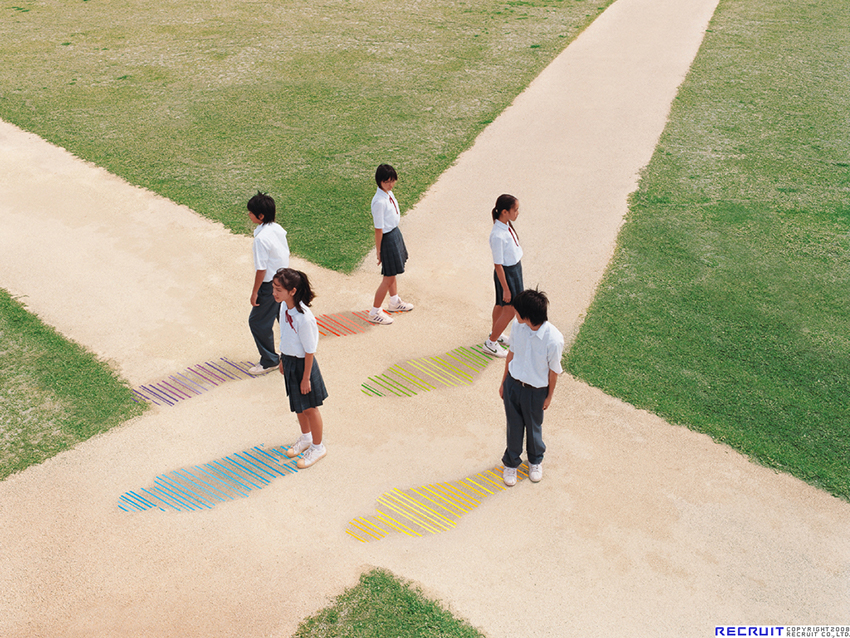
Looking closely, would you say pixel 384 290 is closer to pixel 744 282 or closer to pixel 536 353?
pixel 536 353

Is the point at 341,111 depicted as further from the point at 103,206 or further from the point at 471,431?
the point at 471,431

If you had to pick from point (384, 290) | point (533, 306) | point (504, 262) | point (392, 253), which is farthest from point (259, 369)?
point (533, 306)

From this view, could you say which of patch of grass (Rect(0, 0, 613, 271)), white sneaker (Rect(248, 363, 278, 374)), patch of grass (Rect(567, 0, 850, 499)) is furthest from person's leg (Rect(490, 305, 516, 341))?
patch of grass (Rect(0, 0, 613, 271))

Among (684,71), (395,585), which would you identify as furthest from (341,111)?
(395,585)

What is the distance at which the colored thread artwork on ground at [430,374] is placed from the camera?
6.81 meters

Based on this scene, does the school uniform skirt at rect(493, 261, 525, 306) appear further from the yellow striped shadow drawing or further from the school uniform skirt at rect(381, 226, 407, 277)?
the yellow striped shadow drawing

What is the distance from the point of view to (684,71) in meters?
14.5

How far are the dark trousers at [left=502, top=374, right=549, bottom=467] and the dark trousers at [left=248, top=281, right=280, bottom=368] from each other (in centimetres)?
260

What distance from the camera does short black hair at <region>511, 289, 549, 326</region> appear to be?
4.87 m

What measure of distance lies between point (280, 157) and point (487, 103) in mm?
4575

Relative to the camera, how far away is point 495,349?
7.23 m

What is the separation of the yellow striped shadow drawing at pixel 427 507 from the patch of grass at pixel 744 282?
1.82 metres

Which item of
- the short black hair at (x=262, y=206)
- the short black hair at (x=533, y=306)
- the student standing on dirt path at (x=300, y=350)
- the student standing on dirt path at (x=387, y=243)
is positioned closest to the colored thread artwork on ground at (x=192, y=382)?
the student standing on dirt path at (x=300, y=350)

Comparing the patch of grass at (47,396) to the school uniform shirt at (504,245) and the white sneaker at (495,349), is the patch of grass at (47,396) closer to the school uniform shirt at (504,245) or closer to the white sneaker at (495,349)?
the white sneaker at (495,349)
